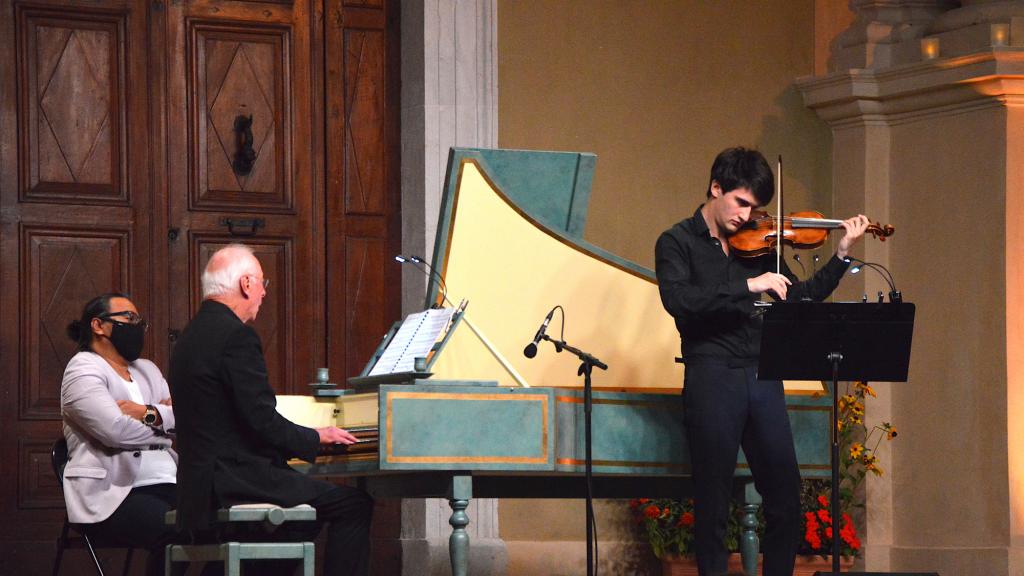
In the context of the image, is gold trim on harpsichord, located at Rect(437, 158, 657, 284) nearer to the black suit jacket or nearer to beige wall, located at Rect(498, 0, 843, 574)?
the black suit jacket

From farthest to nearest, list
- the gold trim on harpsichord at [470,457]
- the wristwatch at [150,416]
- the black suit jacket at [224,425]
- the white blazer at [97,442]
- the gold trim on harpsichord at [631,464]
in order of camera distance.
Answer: the wristwatch at [150,416] < the white blazer at [97,442] < the gold trim on harpsichord at [631,464] < the gold trim on harpsichord at [470,457] < the black suit jacket at [224,425]

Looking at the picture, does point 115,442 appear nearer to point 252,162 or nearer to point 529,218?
point 529,218

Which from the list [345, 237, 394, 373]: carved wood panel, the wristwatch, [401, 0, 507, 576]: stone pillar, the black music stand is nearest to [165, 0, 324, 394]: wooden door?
[345, 237, 394, 373]: carved wood panel

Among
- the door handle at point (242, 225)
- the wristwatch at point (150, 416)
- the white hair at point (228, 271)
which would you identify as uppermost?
the door handle at point (242, 225)

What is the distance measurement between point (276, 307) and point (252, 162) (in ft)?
2.12

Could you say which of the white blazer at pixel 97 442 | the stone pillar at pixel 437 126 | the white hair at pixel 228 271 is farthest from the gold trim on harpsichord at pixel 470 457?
the stone pillar at pixel 437 126

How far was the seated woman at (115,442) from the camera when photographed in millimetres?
5496

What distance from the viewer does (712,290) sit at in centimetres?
477

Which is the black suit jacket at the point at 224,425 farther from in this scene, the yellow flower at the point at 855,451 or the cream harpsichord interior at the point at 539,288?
the yellow flower at the point at 855,451

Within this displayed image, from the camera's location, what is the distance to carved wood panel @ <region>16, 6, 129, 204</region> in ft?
22.3

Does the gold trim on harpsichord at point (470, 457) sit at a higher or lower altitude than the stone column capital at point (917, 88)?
lower

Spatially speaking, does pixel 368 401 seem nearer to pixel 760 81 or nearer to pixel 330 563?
pixel 330 563

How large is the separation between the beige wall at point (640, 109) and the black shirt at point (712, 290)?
2.39m

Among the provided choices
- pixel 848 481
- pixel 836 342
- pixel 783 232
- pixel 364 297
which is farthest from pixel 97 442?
pixel 848 481
